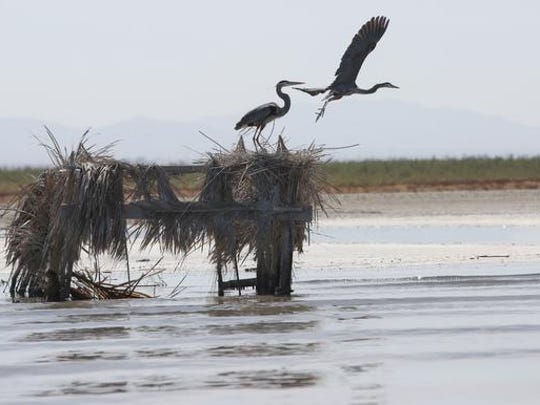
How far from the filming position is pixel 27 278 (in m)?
17.6

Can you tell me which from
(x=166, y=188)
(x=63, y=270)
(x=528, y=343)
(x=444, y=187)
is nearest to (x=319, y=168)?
(x=166, y=188)

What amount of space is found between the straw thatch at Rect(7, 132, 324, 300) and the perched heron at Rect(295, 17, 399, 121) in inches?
86.1

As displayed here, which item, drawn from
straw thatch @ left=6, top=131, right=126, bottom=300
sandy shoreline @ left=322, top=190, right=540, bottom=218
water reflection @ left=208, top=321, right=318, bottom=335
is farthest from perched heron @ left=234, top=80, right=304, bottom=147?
sandy shoreline @ left=322, top=190, right=540, bottom=218

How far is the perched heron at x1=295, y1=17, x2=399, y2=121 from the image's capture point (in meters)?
18.8

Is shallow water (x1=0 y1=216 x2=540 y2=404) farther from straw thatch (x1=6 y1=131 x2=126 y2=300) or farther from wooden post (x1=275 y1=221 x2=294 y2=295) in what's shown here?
straw thatch (x1=6 y1=131 x2=126 y2=300)

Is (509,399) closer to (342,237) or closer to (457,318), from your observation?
(457,318)

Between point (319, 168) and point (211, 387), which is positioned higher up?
point (319, 168)

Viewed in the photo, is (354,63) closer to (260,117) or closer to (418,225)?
(260,117)

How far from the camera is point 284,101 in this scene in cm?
1827

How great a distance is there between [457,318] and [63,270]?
191 inches

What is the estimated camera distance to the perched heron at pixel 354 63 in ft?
61.7

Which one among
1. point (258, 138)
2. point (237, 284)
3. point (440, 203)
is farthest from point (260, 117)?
point (440, 203)

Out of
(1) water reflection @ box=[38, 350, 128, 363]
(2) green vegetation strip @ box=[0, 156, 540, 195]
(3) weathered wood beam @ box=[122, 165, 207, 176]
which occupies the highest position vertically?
(2) green vegetation strip @ box=[0, 156, 540, 195]

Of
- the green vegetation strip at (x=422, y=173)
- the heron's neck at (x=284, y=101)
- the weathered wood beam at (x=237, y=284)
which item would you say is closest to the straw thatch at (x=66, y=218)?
the weathered wood beam at (x=237, y=284)
